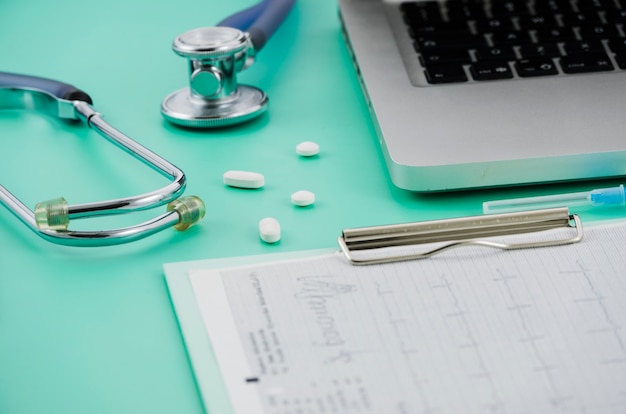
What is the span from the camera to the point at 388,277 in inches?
22.5

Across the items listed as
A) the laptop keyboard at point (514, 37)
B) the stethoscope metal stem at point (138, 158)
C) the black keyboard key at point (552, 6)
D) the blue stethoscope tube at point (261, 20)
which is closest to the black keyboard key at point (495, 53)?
the laptop keyboard at point (514, 37)

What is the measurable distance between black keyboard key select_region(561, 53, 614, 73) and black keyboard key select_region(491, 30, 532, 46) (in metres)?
0.05

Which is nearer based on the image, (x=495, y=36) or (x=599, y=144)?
(x=599, y=144)

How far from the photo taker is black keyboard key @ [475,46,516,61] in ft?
2.70

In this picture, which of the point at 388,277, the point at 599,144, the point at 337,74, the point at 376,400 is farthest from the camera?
the point at 337,74

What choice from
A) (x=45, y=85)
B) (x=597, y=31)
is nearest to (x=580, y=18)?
(x=597, y=31)

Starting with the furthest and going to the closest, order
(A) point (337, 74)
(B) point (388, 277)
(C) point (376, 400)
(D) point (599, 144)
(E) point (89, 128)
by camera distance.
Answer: (A) point (337, 74) < (E) point (89, 128) < (D) point (599, 144) < (B) point (388, 277) < (C) point (376, 400)

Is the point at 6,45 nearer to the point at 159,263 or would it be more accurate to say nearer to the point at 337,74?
the point at 337,74

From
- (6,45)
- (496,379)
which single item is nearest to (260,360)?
(496,379)

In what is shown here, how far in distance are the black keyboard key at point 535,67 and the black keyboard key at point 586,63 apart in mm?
11

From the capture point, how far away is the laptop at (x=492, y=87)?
0.68 m

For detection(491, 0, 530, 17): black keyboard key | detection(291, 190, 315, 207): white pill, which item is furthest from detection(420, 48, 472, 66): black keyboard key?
detection(291, 190, 315, 207): white pill

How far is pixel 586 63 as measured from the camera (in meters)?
0.81

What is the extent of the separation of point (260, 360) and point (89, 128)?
1.29 feet
